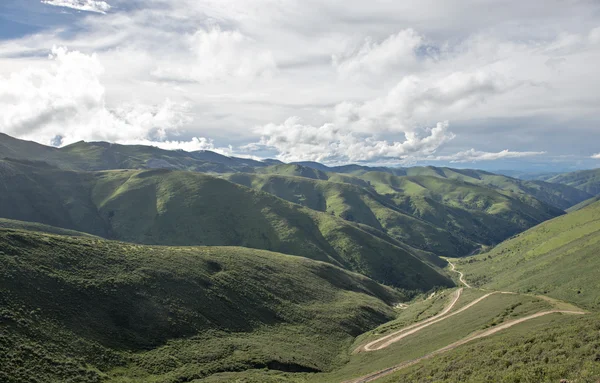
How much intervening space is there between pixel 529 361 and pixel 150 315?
79420mm

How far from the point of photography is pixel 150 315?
8544 centimetres

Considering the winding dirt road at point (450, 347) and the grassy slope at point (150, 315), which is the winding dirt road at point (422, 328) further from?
the grassy slope at point (150, 315)

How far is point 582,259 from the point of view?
181625 mm

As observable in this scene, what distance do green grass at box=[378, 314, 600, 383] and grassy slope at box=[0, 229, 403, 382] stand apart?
1709 inches

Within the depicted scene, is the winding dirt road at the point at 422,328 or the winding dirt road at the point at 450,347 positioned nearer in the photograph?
the winding dirt road at the point at 450,347

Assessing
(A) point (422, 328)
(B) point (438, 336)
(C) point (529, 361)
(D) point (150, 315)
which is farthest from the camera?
(A) point (422, 328)

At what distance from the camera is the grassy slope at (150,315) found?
6362 centimetres

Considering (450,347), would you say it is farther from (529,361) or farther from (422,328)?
(422,328)

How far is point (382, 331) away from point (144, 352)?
66.1 m

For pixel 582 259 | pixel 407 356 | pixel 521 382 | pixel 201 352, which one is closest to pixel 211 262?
pixel 201 352

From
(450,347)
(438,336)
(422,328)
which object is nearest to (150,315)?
(450,347)

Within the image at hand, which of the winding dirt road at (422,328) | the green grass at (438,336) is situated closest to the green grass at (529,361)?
the winding dirt road at (422,328)

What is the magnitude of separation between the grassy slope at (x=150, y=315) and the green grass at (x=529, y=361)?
4342cm

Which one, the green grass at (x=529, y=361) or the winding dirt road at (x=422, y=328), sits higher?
the green grass at (x=529, y=361)
